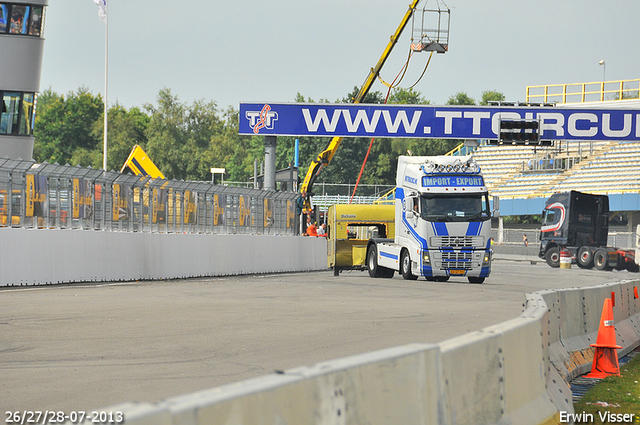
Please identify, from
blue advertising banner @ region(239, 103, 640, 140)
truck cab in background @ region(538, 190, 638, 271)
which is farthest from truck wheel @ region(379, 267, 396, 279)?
truck cab in background @ region(538, 190, 638, 271)

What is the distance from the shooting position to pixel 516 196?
6638 centimetres

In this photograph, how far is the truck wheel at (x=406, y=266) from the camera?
27469mm

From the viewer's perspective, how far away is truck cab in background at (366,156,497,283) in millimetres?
26078

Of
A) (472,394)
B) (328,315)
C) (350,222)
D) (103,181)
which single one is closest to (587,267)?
(350,222)

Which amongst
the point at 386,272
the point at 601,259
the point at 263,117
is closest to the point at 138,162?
the point at 263,117

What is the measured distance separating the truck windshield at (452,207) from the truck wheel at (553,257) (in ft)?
72.6

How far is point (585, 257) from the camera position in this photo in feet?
151

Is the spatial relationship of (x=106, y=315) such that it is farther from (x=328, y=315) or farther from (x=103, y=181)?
(x=103, y=181)

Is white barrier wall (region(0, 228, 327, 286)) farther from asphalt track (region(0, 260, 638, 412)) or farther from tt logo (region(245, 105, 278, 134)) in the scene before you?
tt logo (region(245, 105, 278, 134))

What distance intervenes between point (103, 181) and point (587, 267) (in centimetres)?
3033

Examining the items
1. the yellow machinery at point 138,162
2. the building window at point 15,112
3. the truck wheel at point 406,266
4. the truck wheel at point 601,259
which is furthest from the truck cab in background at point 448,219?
the yellow machinery at point 138,162

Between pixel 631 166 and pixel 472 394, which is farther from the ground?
pixel 631 166

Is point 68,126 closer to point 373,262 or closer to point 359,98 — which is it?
point 359,98

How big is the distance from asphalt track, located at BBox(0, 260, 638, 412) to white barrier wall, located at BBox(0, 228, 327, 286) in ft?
2.01
